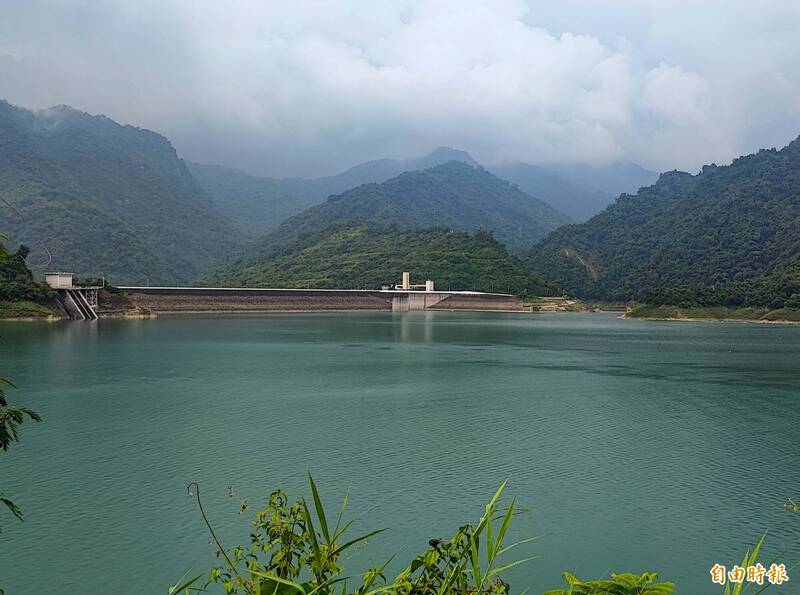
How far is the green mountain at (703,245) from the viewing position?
111 meters

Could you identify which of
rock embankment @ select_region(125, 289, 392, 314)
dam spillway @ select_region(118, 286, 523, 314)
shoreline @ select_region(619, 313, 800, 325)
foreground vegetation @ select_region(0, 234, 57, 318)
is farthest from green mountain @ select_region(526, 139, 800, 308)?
foreground vegetation @ select_region(0, 234, 57, 318)

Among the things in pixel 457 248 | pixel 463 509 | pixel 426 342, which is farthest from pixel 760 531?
pixel 457 248

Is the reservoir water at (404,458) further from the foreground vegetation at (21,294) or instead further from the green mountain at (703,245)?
the green mountain at (703,245)

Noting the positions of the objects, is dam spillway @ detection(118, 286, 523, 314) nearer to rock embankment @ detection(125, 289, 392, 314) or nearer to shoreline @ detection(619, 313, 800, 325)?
rock embankment @ detection(125, 289, 392, 314)

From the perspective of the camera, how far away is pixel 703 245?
504 ft

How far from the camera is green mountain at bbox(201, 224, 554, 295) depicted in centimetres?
13750

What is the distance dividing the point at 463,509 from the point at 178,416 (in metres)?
13.6

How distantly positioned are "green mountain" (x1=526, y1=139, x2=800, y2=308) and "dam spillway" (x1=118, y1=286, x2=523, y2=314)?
99.2 ft

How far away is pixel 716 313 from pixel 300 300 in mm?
61182

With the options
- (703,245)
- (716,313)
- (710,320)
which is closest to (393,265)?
(710,320)

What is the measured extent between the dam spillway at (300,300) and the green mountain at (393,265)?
668cm

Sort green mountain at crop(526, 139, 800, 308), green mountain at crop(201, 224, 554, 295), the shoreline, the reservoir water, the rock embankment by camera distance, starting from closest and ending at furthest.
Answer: the reservoir water → the shoreline → the rock embankment → green mountain at crop(526, 139, 800, 308) → green mountain at crop(201, 224, 554, 295)

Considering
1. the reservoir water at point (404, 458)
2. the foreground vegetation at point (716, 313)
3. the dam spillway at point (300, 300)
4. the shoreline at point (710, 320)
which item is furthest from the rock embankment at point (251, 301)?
the reservoir water at point (404, 458)

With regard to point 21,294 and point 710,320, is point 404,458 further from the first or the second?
point 710,320
